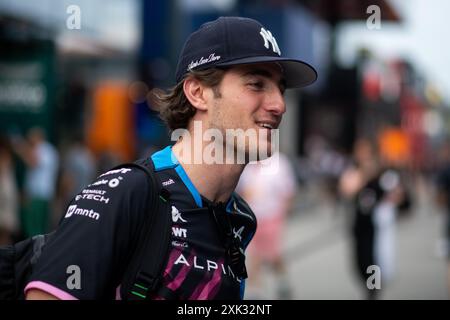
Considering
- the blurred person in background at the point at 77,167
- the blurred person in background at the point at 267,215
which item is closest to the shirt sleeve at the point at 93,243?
the blurred person in background at the point at 267,215

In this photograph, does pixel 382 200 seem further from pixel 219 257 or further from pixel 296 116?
pixel 296 116

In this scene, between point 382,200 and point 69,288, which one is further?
point 382,200

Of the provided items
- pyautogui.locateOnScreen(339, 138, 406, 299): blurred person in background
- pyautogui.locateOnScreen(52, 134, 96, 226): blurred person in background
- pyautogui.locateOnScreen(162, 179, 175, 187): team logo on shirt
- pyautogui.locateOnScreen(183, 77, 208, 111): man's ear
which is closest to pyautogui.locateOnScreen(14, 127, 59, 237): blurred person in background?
pyautogui.locateOnScreen(52, 134, 96, 226): blurred person in background

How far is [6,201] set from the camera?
817 cm

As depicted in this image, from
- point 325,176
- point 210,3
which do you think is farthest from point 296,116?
point 210,3

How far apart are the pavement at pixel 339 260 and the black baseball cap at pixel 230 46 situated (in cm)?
682

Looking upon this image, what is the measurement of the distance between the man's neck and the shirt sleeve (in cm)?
28

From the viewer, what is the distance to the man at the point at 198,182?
6.64ft

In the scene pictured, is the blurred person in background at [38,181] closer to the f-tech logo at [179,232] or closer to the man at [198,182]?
the man at [198,182]

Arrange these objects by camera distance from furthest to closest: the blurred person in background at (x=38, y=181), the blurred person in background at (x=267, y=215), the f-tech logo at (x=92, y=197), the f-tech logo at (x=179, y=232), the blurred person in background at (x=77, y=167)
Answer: the blurred person in background at (x=77, y=167) → the blurred person in background at (x=38, y=181) → the blurred person in background at (x=267, y=215) → the f-tech logo at (x=179, y=232) → the f-tech logo at (x=92, y=197)

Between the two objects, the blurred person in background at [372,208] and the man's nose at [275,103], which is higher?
the man's nose at [275,103]

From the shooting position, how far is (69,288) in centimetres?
199

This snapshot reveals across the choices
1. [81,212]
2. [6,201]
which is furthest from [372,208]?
[81,212]

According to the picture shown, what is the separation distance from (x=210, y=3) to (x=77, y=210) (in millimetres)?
12640
